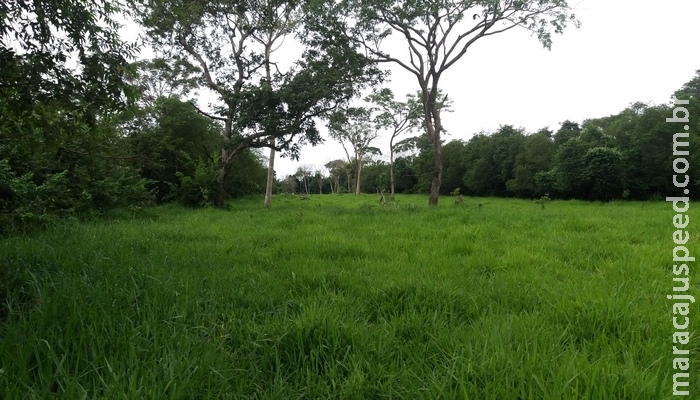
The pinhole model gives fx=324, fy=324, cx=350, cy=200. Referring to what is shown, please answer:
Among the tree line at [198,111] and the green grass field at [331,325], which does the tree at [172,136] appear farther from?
the green grass field at [331,325]

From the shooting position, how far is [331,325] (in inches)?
79.3

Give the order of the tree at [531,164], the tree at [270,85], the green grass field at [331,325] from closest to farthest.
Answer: the green grass field at [331,325] → the tree at [270,85] → the tree at [531,164]

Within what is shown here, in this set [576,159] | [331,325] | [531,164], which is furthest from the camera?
[531,164]

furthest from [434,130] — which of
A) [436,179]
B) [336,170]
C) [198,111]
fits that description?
[336,170]

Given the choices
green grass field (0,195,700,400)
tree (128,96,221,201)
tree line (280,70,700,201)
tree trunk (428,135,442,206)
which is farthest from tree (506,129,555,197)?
green grass field (0,195,700,400)

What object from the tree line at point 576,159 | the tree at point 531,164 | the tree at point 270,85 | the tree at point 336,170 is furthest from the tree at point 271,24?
the tree at point 336,170

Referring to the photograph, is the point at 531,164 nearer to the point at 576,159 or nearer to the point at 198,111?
the point at 576,159

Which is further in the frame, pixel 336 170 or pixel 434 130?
pixel 336 170

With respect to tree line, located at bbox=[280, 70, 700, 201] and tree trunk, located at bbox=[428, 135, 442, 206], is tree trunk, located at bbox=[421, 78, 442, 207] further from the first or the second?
tree line, located at bbox=[280, 70, 700, 201]

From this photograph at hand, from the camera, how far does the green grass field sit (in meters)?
1.48

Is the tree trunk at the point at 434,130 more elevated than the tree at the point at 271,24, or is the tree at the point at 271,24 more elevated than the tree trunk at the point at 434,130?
the tree at the point at 271,24

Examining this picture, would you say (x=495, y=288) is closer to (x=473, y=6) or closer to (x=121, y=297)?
(x=121, y=297)

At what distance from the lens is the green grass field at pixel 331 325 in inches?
58.3

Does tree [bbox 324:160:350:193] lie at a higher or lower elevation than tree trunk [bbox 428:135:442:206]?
higher
